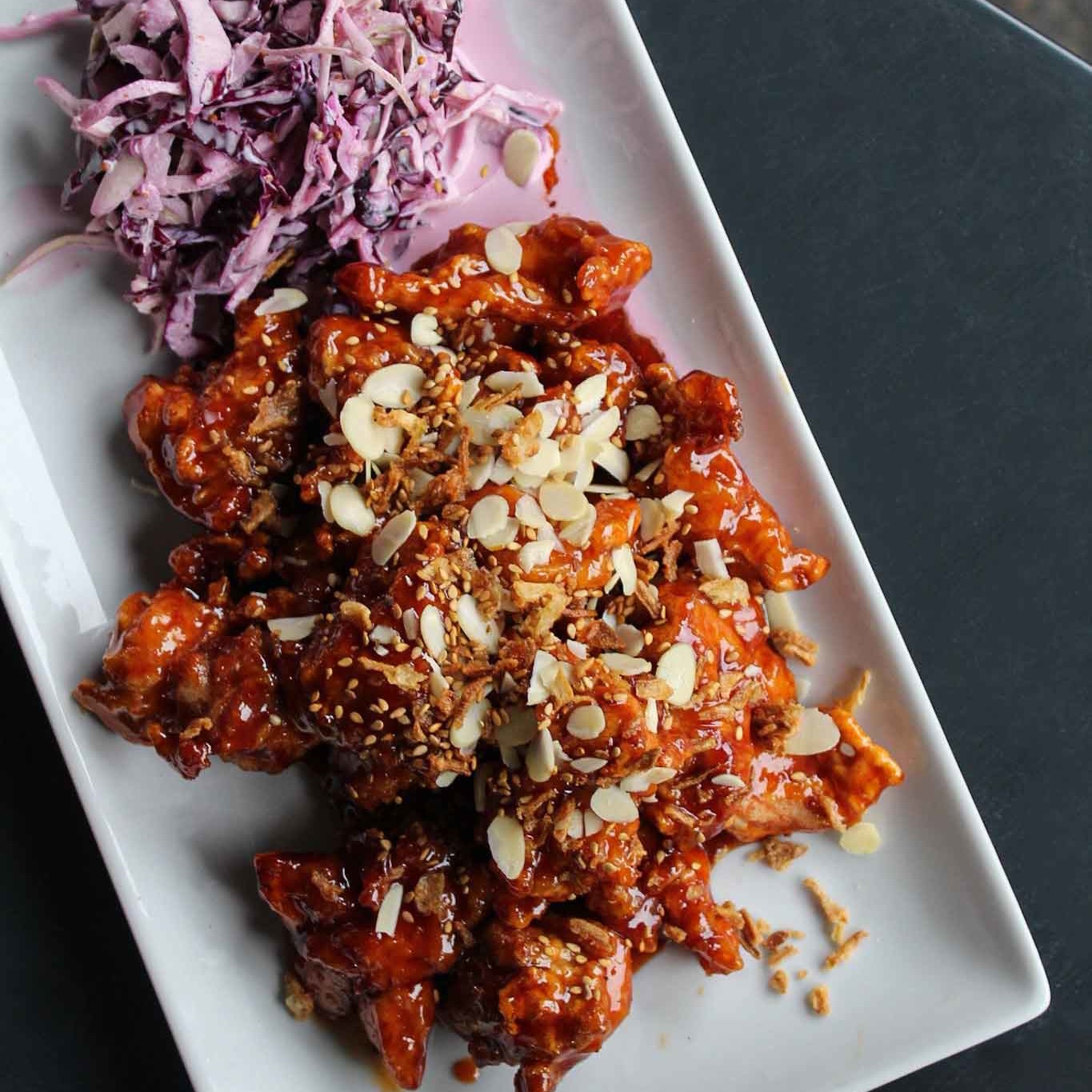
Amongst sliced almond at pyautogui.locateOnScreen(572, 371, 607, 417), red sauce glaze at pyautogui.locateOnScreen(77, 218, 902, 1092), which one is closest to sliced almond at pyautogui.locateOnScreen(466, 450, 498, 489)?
red sauce glaze at pyautogui.locateOnScreen(77, 218, 902, 1092)

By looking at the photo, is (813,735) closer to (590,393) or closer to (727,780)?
(727,780)

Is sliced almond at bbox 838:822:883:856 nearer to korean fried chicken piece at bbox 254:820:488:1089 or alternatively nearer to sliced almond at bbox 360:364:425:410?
korean fried chicken piece at bbox 254:820:488:1089

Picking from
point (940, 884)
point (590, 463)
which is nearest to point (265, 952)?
point (590, 463)

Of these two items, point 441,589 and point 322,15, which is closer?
point 441,589

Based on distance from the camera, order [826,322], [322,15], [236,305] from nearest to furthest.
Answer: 1. [322,15]
2. [236,305]
3. [826,322]

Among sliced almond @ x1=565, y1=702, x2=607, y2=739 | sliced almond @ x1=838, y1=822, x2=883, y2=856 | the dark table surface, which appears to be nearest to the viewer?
sliced almond @ x1=565, y1=702, x2=607, y2=739

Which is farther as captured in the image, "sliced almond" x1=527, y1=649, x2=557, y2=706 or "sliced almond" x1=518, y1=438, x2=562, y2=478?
"sliced almond" x1=518, y1=438, x2=562, y2=478

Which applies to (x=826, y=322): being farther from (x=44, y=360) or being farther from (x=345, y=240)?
(x=44, y=360)
